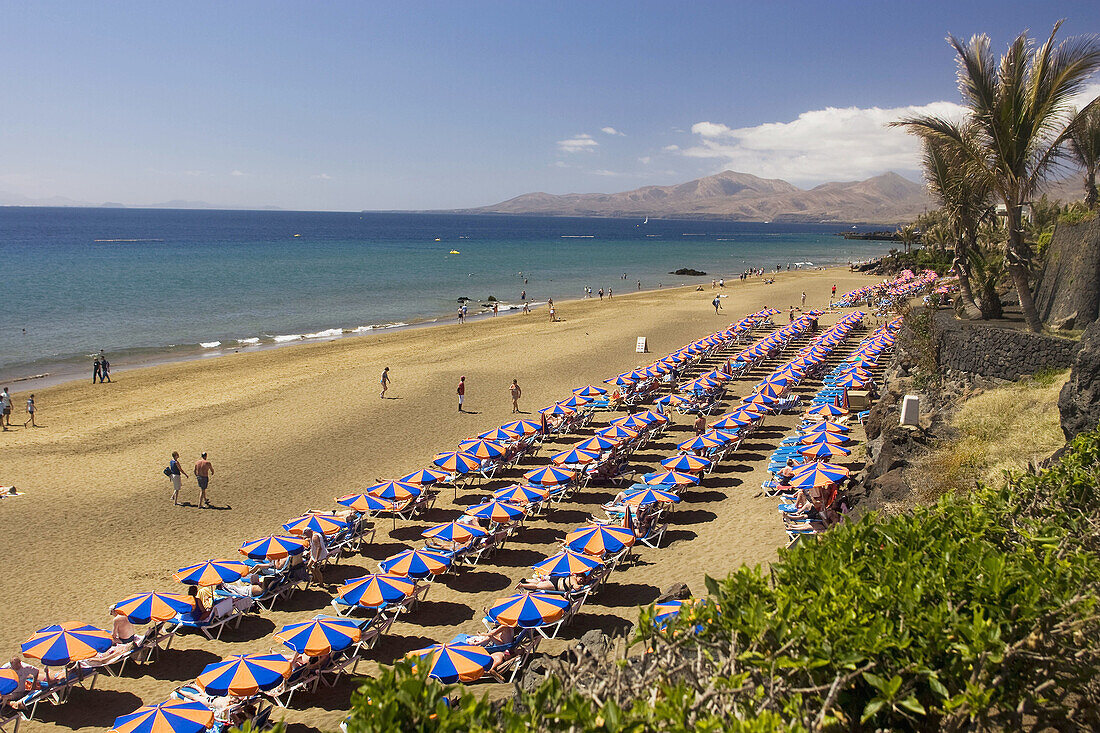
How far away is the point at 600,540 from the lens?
10492 mm

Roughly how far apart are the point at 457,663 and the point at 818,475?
7.63 m

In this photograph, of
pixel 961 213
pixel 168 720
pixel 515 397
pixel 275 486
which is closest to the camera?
pixel 168 720

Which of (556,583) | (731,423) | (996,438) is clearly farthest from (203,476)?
(996,438)

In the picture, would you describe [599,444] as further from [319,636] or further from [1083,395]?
[1083,395]

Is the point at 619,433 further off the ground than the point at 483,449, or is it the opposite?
the point at 619,433

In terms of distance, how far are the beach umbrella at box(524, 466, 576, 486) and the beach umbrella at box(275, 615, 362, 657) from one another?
18.6 ft

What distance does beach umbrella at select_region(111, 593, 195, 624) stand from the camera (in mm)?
8906

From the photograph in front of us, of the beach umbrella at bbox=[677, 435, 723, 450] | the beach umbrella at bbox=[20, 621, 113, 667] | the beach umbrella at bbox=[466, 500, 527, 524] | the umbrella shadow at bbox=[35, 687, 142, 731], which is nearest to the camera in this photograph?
the umbrella shadow at bbox=[35, 687, 142, 731]

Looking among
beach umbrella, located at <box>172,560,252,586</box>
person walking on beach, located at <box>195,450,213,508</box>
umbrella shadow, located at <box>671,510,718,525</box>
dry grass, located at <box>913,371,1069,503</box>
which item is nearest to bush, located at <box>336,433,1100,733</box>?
dry grass, located at <box>913,371,1069,503</box>

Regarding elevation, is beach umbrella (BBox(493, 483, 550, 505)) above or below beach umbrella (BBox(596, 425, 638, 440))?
below

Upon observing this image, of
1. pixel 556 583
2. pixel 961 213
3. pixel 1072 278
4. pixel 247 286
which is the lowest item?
pixel 556 583

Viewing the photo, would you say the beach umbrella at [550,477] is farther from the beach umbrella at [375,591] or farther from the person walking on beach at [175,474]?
the person walking on beach at [175,474]

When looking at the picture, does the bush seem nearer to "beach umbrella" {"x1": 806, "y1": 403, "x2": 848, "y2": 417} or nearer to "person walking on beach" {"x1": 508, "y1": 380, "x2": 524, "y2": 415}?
Result: "beach umbrella" {"x1": 806, "y1": 403, "x2": 848, "y2": 417}

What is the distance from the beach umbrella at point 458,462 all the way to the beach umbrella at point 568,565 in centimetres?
451
